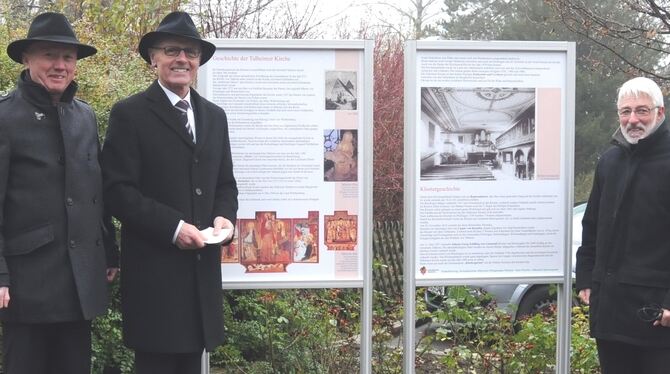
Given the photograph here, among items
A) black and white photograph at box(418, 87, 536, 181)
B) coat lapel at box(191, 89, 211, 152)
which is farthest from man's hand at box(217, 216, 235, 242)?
black and white photograph at box(418, 87, 536, 181)

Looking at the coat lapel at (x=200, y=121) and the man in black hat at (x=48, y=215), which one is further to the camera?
the coat lapel at (x=200, y=121)

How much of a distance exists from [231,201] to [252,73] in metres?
0.82

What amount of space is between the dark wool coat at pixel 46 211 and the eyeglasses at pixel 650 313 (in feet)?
8.15

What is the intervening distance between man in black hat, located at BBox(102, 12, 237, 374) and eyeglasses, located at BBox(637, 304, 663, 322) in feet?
6.38

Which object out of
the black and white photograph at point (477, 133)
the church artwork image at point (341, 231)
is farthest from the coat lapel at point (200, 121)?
the black and white photograph at point (477, 133)

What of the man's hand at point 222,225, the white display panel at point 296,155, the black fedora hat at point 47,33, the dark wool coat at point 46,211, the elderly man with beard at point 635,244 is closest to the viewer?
the dark wool coat at point 46,211

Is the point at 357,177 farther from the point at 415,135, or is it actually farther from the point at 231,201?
the point at 231,201

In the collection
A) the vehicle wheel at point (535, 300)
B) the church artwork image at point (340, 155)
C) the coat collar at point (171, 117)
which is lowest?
the vehicle wheel at point (535, 300)

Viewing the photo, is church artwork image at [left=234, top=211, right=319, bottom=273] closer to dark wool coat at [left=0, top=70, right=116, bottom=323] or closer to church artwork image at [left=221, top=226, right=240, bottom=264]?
church artwork image at [left=221, top=226, right=240, bottom=264]

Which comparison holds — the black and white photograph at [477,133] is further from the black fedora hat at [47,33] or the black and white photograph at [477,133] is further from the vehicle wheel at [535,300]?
the vehicle wheel at [535,300]

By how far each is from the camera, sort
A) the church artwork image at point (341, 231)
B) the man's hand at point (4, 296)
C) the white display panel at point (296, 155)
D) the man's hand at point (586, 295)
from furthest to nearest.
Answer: the church artwork image at point (341, 231), the white display panel at point (296, 155), the man's hand at point (586, 295), the man's hand at point (4, 296)

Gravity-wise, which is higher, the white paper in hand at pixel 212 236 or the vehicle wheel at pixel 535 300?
the white paper in hand at pixel 212 236

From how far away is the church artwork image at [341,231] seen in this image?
13.8 ft

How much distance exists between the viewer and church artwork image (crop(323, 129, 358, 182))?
4.18 m
